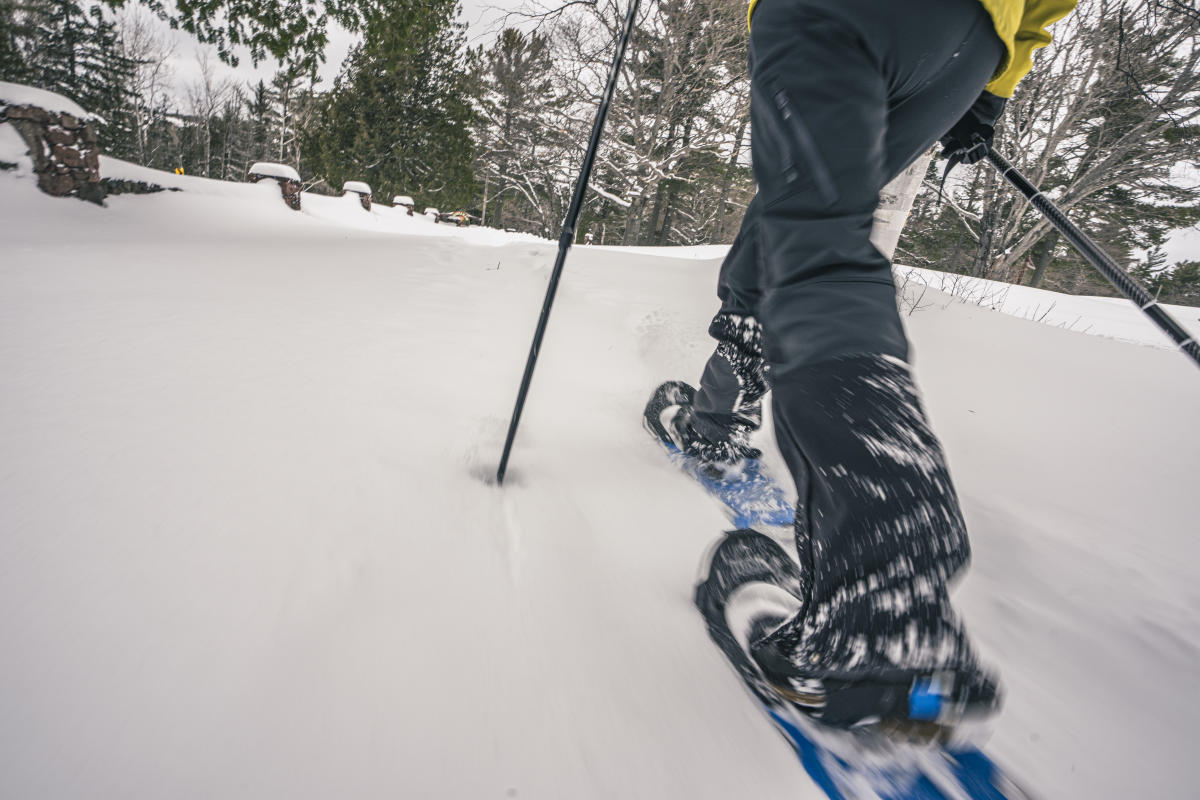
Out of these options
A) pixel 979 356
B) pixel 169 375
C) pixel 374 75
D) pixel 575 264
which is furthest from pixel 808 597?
pixel 374 75

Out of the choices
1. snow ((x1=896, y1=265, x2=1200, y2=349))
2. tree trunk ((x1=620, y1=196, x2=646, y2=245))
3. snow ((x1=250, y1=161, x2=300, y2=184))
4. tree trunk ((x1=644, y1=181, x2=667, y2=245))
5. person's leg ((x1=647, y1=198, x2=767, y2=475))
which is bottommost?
person's leg ((x1=647, y1=198, x2=767, y2=475))

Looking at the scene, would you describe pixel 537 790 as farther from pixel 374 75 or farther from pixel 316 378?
pixel 374 75

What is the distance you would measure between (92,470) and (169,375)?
0.45 meters

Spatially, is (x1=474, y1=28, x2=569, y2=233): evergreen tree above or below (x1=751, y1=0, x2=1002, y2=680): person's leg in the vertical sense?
above

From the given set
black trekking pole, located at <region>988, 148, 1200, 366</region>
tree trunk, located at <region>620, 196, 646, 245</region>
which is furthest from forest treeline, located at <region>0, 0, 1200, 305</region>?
black trekking pole, located at <region>988, 148, 1200, 366</region>

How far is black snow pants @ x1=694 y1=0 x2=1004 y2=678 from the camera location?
536 millimetres

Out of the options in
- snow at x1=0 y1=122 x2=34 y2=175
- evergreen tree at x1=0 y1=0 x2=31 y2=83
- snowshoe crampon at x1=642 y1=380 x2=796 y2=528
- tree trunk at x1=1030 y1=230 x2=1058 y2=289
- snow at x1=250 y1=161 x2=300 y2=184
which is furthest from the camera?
tree trunk at x1=1030 y1=230 x2=1058 y2=289

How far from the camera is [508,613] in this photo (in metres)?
0.67

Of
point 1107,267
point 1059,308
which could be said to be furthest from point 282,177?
point 1059,308

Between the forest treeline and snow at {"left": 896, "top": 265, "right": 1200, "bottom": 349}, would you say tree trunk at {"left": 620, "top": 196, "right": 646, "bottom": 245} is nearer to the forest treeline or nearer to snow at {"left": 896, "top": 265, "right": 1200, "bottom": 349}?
the forest treeline

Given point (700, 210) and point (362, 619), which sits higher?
point (700, 210)

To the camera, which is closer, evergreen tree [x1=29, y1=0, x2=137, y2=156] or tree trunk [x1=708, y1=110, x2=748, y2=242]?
tree trunk [x1=708, y1=110, x2=748, y2=242]

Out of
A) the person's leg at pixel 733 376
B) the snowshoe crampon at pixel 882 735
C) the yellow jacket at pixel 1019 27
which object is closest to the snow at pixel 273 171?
the person's leg at pixel 733 376

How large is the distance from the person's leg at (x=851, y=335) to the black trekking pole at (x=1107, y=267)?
459 millimetres
